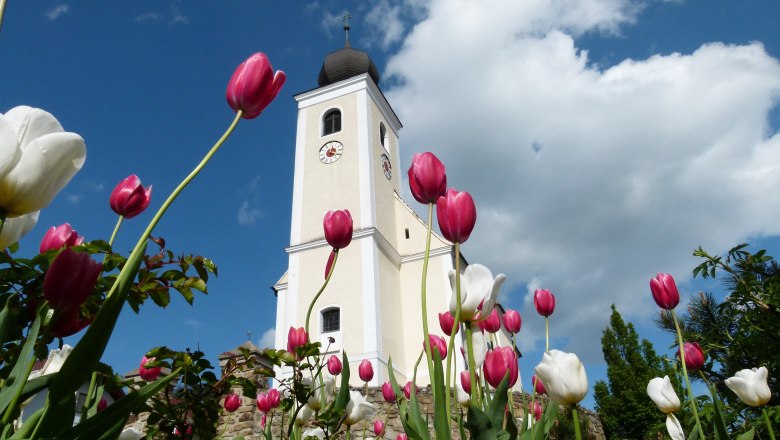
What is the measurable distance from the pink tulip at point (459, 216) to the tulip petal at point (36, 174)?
0.80 m

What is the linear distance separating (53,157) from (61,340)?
446 millimetres

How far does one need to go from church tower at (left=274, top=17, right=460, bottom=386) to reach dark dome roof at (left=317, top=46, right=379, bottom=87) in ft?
7.06

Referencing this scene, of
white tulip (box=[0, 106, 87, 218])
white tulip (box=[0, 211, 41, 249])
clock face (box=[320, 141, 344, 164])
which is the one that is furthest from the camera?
clock face (box=[320, 141, 344, 164])

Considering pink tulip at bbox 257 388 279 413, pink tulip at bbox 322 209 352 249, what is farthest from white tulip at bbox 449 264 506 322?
pink tulip at bbox 257 388 279 413

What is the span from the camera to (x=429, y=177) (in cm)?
141

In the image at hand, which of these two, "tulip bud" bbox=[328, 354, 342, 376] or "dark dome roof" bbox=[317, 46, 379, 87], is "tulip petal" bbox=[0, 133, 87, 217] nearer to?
"tulip bud" bbox=[328, 354, 342, 376]

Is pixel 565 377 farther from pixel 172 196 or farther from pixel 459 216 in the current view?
pixel 172 196

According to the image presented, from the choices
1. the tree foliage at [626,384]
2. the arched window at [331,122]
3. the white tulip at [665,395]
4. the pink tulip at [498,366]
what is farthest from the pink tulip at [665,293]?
the arched window at [331,122]


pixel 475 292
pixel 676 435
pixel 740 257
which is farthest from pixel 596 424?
pixel 475 292

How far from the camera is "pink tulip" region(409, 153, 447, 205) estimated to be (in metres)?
1.41

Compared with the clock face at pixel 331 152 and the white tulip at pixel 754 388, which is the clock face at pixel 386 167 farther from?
the white tulip at pixel 754 388

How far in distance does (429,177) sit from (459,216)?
0.15m

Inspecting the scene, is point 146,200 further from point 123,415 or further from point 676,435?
point 676,435

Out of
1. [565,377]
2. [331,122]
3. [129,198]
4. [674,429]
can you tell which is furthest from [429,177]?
[331,122]
